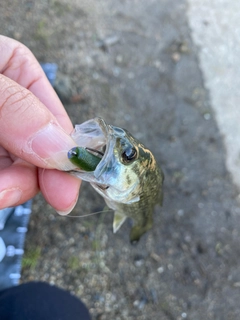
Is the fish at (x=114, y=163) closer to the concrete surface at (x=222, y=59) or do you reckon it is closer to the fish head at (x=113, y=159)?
the fish head at (x=113, y=159)

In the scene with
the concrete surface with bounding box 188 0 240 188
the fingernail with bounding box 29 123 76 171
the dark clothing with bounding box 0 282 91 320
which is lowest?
the dark clothing with bounding box 0 282 91 320

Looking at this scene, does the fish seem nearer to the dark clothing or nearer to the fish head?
the fish head

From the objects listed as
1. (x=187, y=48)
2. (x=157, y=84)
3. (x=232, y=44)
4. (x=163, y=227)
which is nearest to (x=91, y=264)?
(x=163, y=227)

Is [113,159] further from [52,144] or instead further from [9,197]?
[9,197]

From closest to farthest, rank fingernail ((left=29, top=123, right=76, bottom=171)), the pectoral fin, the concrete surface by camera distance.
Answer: fingernail ((left=29, top=123, right=76, bottom=171)), the pectoral fin, the concrete surface

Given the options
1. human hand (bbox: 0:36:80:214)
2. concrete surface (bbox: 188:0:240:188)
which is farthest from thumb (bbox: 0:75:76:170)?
concrete surface (bbox: 188:0:240:188)

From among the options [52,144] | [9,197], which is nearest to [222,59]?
[52,144]

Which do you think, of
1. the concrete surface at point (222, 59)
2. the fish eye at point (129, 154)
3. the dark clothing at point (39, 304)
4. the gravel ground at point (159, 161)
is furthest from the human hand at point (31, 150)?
the concrete surface at point (222, 59)
